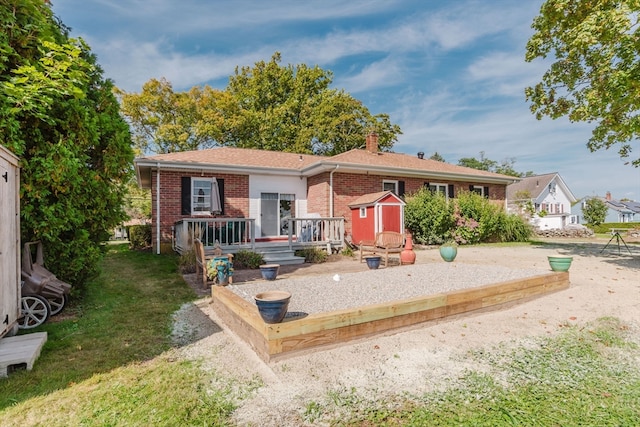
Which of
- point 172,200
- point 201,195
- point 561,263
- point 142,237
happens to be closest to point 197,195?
point 201,195

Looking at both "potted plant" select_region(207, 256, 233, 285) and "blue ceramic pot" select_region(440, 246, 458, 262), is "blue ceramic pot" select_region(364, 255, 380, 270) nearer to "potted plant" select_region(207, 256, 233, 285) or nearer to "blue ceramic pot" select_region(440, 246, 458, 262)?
"blue ceramic pot" select_region(440, 246, 458, 262)

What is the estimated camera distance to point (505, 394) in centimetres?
264

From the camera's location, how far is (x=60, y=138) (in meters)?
4.64

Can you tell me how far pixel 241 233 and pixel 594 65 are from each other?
12.7m

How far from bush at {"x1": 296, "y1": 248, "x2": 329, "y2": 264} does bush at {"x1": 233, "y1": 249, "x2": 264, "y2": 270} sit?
5.78ft

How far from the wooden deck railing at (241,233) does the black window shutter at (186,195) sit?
78 centimetres

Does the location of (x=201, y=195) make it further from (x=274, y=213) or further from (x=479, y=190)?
(x=479, y=190)

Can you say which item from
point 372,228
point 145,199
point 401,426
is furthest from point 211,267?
point 145,199

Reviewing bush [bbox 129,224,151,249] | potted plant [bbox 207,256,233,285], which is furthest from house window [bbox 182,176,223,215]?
potted plant [bbox 207,256,233,285]

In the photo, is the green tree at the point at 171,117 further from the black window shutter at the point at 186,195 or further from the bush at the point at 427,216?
the bush at the point at 427,216

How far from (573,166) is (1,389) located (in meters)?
37.4

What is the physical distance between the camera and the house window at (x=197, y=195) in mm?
11530

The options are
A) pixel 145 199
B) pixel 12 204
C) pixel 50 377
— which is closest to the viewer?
pixel 50 377

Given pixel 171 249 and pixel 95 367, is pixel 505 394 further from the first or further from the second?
pixel 171 249
